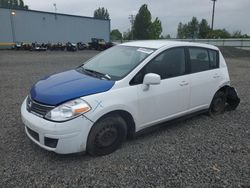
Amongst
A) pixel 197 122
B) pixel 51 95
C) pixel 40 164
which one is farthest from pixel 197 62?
pixel 40 164

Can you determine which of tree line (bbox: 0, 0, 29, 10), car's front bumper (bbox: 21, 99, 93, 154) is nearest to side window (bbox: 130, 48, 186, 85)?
car's front bumper (bbox: 21, 99, 93, 154)

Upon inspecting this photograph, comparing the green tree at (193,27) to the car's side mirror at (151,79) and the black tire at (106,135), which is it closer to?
the car's side mirror at (151,79)

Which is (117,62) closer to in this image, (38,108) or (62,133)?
(38,108)

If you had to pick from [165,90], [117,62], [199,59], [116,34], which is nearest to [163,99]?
[165,90]

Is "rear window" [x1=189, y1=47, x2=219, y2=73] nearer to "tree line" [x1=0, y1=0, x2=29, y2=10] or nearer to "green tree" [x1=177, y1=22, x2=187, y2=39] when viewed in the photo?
"tree line" [x1=0, y1=0, x2=29, y2=10]

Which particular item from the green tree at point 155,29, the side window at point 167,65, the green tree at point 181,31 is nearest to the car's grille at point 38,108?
the side window at point 167,65

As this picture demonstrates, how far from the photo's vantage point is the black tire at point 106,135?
9.89ft

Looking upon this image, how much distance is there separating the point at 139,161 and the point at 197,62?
229 cm

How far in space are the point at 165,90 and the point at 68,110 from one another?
1.62 metres

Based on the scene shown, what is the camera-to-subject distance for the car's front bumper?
2.75 m

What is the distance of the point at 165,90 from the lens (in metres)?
3.61

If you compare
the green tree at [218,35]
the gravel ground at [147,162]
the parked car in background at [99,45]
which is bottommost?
the gravel ground at [147,162]

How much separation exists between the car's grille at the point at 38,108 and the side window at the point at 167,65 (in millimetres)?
1242

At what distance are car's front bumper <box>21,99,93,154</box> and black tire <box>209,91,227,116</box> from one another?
10.0ft
